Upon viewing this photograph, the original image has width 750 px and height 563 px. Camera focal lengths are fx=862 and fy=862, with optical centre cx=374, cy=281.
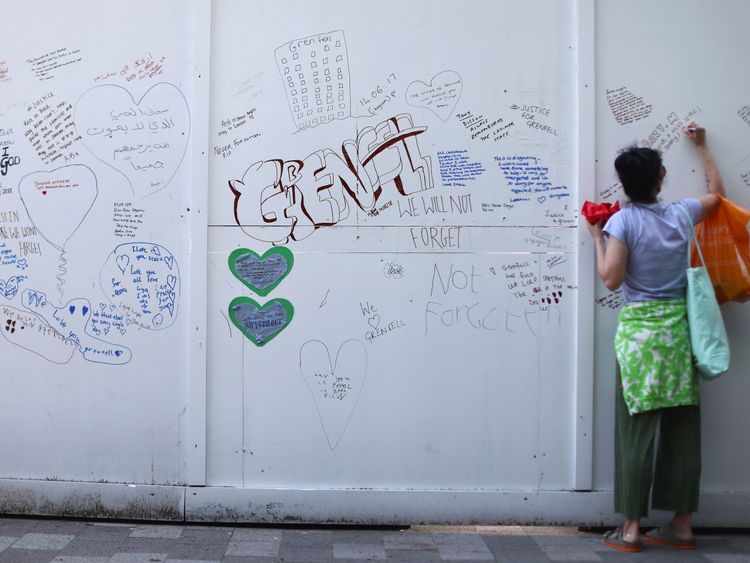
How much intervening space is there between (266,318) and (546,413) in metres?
1.50

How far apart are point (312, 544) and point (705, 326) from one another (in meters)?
2.12

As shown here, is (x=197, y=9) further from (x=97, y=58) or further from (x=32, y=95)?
(x=32, y=95)

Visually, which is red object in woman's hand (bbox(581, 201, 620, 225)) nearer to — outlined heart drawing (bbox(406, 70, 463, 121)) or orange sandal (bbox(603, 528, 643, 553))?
outlined heart drawing (bbox(406, 70, 463, 121))

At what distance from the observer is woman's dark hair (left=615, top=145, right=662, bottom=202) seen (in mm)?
4059

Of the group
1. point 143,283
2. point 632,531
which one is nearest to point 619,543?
point 632,531

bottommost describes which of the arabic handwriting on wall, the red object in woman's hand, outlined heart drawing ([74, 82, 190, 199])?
the red object in woman's hand

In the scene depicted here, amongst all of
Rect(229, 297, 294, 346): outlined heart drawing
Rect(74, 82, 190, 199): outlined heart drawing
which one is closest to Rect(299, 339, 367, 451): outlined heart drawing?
Rect(229, 297, 294, 346): outlined heart drawing

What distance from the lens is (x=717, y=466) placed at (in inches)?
173

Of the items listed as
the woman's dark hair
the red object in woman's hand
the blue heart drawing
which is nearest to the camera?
the woman's dark hair

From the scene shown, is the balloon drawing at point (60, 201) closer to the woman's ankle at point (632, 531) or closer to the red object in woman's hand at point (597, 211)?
the red object in woman's hand at point (597, 211)

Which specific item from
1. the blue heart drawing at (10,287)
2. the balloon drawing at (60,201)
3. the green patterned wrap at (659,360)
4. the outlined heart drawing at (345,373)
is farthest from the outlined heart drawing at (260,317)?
the green patterned wrap at (659,360)

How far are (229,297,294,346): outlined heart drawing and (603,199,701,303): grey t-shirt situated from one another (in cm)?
164

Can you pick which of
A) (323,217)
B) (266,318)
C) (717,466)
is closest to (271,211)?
A: (323,217)

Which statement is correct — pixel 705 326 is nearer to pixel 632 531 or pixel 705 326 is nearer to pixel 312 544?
pixel 632 531
